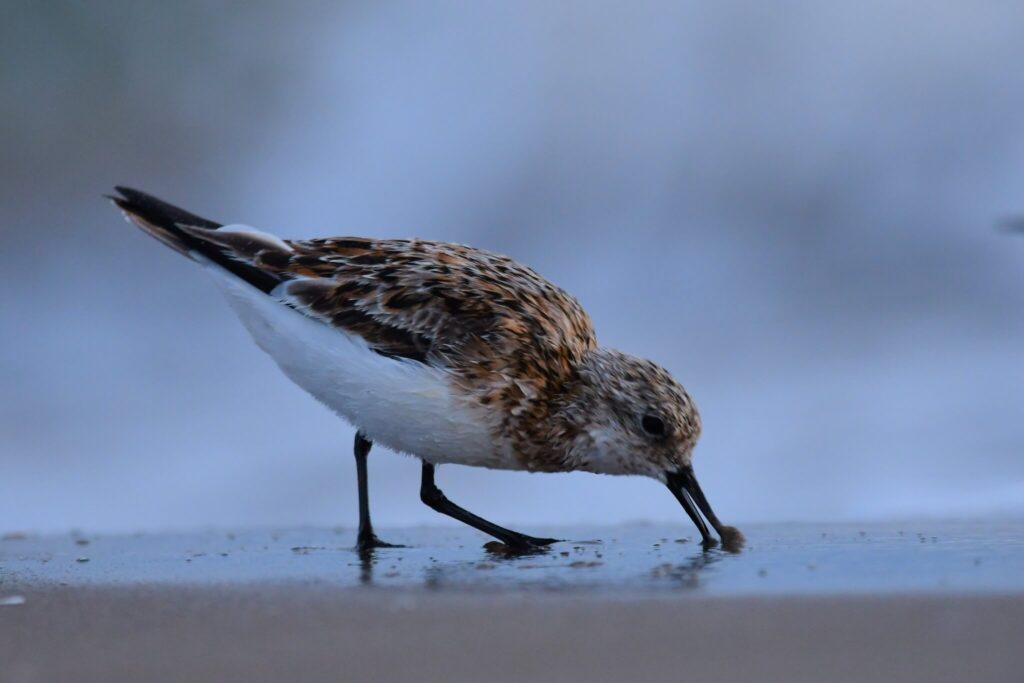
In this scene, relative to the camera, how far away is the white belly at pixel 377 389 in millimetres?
4645

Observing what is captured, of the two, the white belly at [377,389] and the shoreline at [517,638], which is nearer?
the shoreline at [517,638]

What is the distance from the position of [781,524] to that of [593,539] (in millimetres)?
928

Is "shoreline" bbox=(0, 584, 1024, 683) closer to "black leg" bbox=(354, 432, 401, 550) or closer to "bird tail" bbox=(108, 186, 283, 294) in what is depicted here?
"black leg" bbox=(354, 432, 401, 550)

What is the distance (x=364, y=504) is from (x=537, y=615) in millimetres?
2145

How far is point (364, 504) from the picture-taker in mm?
5156

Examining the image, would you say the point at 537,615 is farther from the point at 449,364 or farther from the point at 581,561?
the point at 449,364

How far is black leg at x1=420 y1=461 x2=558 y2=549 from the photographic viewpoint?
15.8 ft

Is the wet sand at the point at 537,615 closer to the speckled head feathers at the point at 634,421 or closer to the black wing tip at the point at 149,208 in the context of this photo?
the speckled head feathers at the point at 634,421

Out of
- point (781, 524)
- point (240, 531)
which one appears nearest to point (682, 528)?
point (781, 524)

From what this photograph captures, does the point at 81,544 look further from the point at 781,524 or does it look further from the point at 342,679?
the point at 342,679

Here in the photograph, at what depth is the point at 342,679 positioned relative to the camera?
2.56 m

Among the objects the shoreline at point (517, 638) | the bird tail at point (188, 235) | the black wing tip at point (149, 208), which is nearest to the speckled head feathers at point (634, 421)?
the bird tail at point (188, 235)

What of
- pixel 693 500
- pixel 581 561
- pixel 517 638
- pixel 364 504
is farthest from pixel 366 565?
pixel 517 638

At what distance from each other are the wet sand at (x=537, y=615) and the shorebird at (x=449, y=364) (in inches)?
14.3
